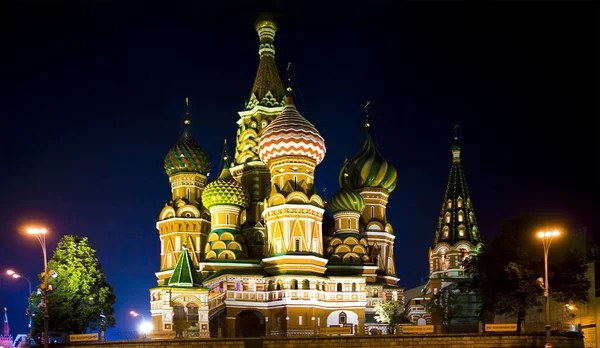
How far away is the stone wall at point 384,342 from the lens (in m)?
32.4

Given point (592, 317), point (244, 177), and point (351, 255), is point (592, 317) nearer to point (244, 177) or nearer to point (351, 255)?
point (351, 255)

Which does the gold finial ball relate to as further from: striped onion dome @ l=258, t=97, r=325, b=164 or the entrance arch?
the entrance arch

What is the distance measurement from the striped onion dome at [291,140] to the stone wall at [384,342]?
681 inches

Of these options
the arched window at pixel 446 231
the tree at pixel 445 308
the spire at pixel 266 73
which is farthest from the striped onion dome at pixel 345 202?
the tree at pixel 445 308

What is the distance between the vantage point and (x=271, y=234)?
4894 centimetres

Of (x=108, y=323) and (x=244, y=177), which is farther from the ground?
(x=244, y=177)

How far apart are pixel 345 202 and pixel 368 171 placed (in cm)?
529

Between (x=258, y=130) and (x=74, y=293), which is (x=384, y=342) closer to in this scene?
(x=74, y=293)

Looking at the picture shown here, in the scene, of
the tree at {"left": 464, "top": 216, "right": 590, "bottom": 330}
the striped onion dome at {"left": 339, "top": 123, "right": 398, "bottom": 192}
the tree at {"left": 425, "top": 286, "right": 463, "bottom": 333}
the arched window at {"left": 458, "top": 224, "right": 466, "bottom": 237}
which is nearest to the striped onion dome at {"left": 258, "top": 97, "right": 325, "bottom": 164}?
the striped onion dome at {"left": 339, "top": 123, "right": 398, "bottom": 192}

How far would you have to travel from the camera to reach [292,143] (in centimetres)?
4959

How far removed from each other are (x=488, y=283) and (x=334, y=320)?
12543 mm

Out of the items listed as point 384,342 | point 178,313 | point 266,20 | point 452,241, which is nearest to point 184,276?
point 178,313

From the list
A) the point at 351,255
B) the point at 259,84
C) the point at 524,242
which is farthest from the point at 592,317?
the point at 259,84

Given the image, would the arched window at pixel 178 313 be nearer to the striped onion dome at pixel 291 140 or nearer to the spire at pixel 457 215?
the striped onion dome at pixel 291 140
